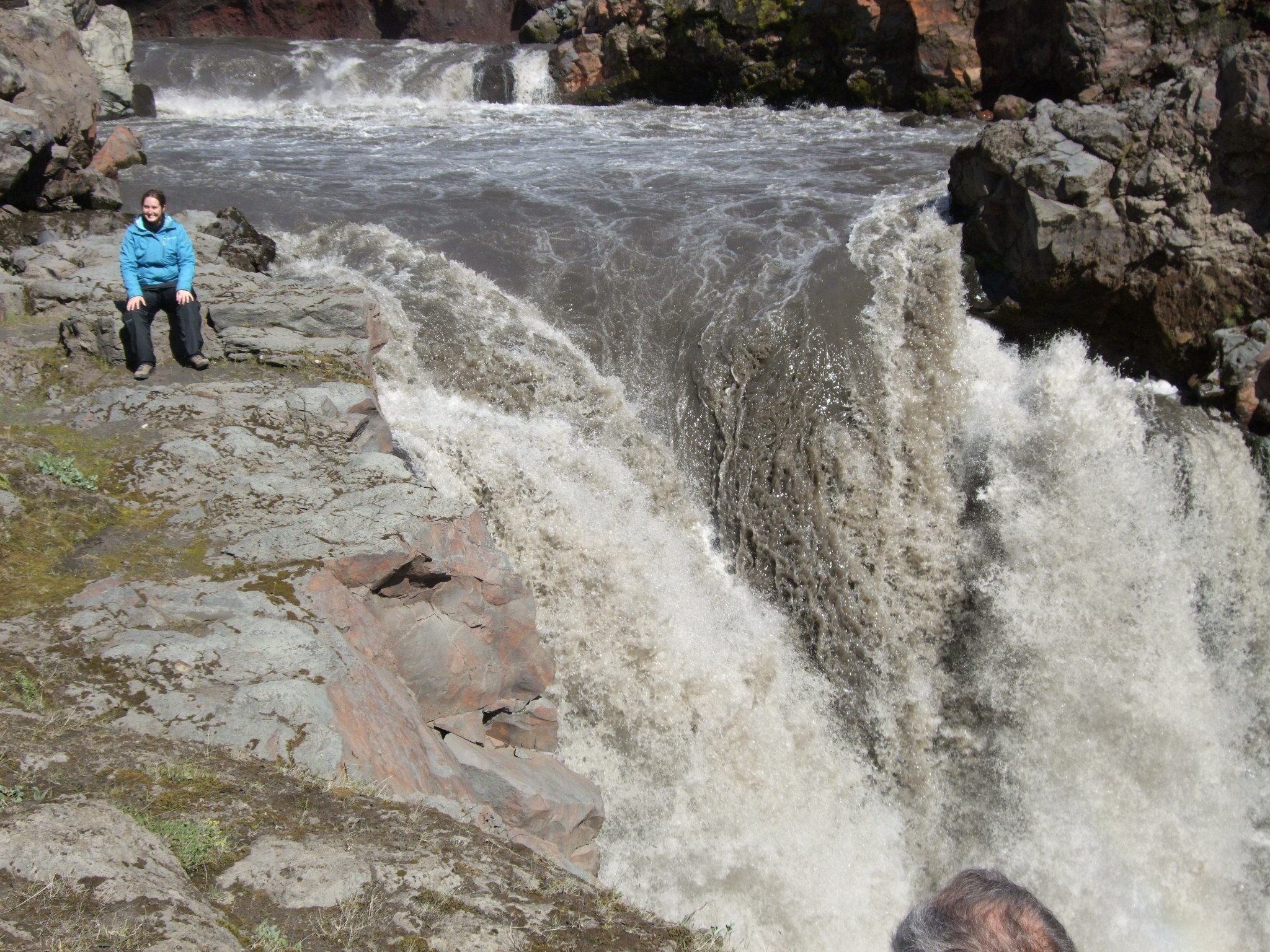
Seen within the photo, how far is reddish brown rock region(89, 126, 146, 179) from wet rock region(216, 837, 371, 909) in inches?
557

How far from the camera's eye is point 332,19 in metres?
32.8

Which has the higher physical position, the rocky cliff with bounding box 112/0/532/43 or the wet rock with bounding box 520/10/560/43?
the rocky cliff with bounding box 112/0/532/43

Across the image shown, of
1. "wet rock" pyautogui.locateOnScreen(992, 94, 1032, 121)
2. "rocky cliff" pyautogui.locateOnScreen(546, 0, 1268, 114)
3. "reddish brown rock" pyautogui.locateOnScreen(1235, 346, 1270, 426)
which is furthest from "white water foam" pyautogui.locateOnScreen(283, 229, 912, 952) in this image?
"rocky cliff" pyautogui.locateOnScreen(546, 0, 1268, 114)

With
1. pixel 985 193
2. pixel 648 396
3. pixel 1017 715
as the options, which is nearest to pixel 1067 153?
pixel 985 193

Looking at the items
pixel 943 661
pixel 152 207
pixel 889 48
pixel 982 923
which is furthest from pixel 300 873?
pixel 889 48

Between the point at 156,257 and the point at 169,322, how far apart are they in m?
0.71

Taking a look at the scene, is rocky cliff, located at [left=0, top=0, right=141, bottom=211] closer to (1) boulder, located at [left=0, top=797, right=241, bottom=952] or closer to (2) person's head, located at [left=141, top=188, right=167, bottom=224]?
(2) person's head, located at [left=141, top=188, right=167, bottom=224]

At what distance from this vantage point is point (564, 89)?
25.1 m

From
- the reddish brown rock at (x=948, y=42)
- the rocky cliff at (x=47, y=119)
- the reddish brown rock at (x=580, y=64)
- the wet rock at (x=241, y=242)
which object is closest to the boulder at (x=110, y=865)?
the wet rock at (x=241, y=242)

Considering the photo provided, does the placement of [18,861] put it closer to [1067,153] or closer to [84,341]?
[84,341]

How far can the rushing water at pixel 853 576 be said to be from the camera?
900cm

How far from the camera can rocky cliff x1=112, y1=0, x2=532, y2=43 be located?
104 feet

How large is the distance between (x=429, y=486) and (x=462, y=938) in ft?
15.2

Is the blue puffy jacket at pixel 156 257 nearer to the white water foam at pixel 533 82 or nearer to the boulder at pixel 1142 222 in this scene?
the boulder at pixel 1142 222
